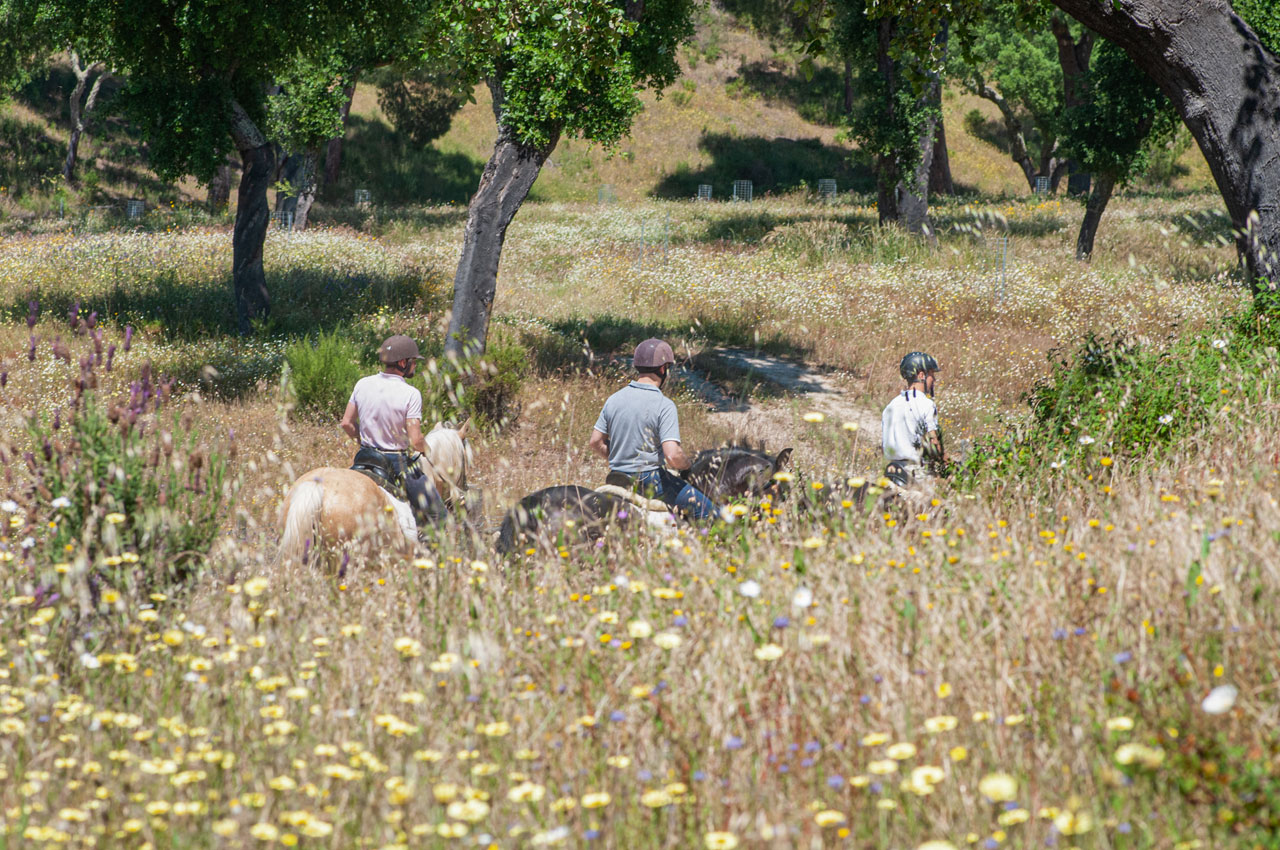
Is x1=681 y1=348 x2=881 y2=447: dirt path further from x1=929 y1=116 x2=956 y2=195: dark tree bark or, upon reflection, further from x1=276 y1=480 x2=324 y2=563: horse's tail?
x1=929 y1=116 x2=956 y2=195: dark tree bark

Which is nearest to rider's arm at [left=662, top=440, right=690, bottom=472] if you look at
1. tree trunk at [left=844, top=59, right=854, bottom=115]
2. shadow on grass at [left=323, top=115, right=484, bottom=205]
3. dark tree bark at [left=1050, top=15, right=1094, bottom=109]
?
dark tree bark at [left=1050, top=15, right=1094, bottom=109]

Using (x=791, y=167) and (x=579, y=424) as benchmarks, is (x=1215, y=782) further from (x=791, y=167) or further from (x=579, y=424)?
(x=791, y=167)

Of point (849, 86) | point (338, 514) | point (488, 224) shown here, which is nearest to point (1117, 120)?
point (488, 224)

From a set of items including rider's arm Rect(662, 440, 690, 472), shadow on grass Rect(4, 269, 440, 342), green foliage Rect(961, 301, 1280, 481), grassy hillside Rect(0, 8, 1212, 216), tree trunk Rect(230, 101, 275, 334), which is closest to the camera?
green foliage Rect(961, 301, 1280, 481)

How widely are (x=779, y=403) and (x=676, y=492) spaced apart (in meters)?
6.33

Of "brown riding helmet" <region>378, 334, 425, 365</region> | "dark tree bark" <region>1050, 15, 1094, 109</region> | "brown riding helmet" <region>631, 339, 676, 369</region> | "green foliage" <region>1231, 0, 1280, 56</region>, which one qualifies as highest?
"dark tree bark" <region>1050, 15, 1094, 109</region>

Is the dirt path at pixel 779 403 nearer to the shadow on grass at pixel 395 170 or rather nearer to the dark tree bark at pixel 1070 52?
the dark tree bark at pixel 1070 52

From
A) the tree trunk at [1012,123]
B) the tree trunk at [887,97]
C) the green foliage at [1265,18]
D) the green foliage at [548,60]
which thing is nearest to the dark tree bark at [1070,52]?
the tree trunk at [1012,123]

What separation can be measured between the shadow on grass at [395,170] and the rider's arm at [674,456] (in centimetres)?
3523

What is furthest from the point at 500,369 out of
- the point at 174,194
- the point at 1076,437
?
the point at 174,194

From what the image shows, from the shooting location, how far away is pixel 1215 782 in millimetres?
2545

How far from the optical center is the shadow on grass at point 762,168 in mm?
44594

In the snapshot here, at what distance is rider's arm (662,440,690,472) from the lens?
668 centimetres

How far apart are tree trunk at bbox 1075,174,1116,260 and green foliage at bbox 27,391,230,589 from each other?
21767 mm
